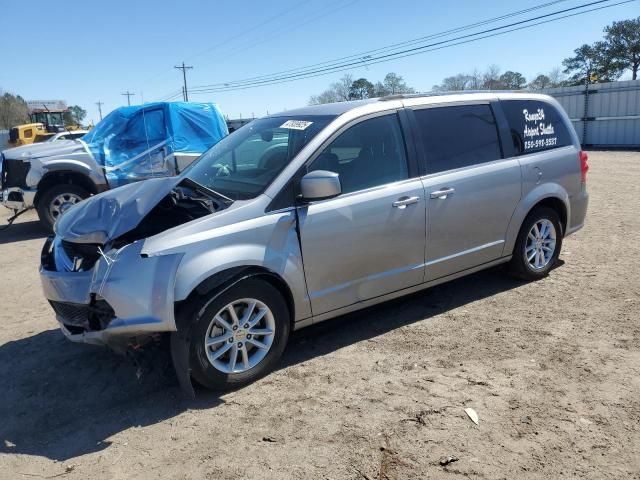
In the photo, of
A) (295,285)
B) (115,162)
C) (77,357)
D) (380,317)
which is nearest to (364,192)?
(295,285)

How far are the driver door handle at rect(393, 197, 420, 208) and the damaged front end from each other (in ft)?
4.41

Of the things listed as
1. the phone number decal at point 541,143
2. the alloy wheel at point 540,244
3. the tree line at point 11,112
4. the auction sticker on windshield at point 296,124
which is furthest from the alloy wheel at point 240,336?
the tree line at point 11,112

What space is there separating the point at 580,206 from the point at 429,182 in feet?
7.43

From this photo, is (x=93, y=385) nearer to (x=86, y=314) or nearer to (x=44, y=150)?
(x=86, y=314)

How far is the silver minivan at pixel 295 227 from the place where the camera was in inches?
133

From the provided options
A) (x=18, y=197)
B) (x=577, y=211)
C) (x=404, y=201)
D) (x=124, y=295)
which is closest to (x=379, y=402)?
(x=404, y=201)

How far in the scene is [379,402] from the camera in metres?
3.43

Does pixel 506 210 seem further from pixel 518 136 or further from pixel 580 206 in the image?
pixel 580 206

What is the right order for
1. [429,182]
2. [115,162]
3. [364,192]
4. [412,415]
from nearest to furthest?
[412,415] → [364,192] → [429,182] → [115,162]

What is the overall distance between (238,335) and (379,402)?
103 centimetres

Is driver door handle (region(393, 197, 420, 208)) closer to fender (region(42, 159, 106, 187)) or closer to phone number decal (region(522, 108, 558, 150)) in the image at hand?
phone number decal (region(522, 108, 558, 150))

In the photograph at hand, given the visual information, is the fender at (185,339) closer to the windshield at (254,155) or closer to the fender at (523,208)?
the windshield at (254,155)

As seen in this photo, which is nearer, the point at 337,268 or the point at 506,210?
the point at 337,268

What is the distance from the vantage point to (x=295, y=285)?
3781 millimetres
